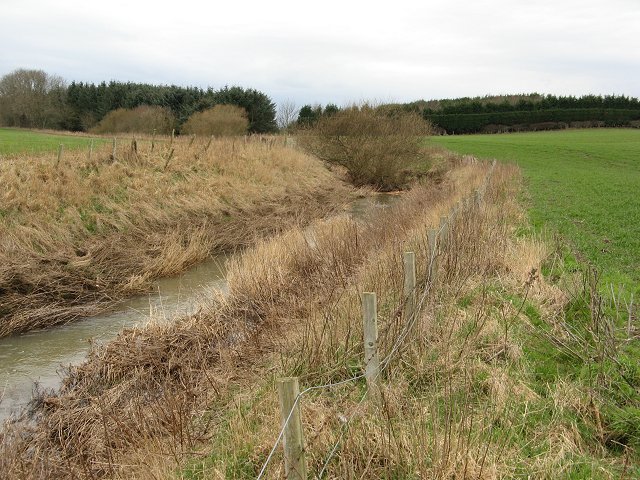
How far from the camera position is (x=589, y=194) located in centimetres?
2139

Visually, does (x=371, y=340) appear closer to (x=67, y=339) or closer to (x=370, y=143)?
(x=67, y=339)

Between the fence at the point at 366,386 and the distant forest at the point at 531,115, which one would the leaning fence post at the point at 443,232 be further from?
the distant forest at the point at 531,115

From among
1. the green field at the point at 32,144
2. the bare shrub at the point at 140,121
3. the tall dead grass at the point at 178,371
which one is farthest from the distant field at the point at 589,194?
the bare shrub at the point at 140,121

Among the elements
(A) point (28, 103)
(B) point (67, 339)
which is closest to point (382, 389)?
(B) point (67, 339)

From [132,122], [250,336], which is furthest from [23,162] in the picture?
[132,122]

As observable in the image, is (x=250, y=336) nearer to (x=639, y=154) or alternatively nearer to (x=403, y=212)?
(x=403, y=212)

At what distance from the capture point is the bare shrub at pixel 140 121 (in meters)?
42.5

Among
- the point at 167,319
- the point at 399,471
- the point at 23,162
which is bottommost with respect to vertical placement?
the point at 167,319

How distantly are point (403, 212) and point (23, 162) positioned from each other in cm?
1081

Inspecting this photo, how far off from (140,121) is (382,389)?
141 feet

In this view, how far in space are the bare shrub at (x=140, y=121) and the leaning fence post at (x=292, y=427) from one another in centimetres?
4112

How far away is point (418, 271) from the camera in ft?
23.5

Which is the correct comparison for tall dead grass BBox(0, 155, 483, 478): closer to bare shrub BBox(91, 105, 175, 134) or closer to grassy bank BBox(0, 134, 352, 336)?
grassy bank BBox(0, 134, 352, 336)

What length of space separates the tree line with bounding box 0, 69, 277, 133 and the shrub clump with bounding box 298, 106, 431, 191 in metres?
18.0
